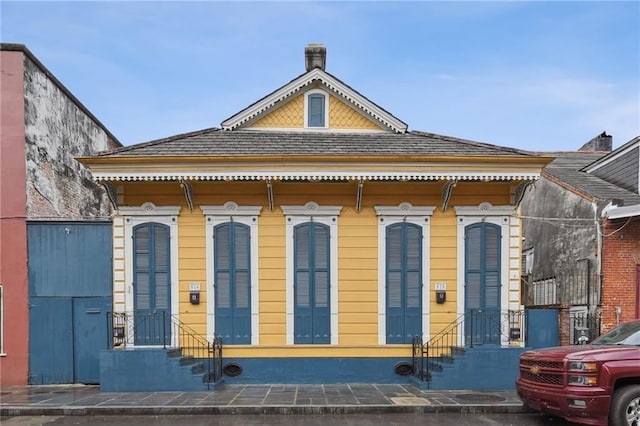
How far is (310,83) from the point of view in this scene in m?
11.8

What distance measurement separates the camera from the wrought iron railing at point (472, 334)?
10477 mm

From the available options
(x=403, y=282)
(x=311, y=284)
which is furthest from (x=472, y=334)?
(x=311, y=284)

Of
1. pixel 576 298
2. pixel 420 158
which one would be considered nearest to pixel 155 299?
pixel 420 158

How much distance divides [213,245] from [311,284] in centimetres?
239

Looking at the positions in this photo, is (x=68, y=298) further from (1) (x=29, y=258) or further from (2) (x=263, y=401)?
(2) (x=263, y=401)

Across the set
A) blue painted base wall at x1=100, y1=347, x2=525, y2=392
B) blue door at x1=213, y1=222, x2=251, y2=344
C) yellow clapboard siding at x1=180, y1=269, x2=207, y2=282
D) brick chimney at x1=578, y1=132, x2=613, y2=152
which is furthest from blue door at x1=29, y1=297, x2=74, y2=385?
brick chimney at x1=578, y1=132, x2=613, y2=152

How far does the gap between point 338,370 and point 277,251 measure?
297cm

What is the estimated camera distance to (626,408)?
6723 millimetres

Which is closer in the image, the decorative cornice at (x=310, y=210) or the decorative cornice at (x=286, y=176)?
the decorative cornice at (x=286, y=176)

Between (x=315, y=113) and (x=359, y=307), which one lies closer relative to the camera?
(x=359, y=307)

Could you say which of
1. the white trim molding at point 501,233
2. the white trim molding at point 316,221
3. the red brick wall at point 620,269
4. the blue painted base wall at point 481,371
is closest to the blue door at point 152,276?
the white trim molding at point 316,221

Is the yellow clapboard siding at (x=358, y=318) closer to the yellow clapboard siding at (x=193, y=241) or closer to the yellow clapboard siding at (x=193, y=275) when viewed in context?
the yellow clapboard siding at (x=193, y=275)

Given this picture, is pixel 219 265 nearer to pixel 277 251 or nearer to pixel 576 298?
pixel 277 251

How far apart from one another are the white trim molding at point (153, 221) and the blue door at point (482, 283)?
660 cm
